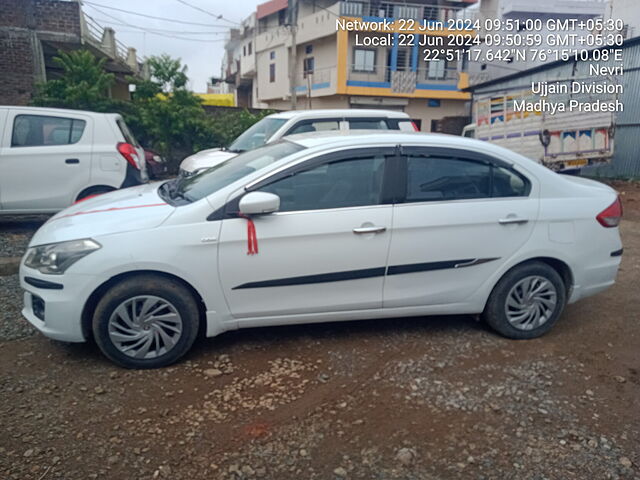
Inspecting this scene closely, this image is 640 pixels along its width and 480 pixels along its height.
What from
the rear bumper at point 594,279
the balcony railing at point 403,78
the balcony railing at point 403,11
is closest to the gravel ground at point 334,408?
the rear bumper at point 594,279

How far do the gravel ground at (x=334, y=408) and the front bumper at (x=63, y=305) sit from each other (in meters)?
0.28

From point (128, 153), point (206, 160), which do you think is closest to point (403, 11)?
point (206, 160)

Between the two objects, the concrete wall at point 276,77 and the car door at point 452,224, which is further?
the concrete wall at point 276,77

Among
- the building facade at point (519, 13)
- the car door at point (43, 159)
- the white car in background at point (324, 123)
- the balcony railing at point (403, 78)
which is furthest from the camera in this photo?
the building facade at point (519, 13)

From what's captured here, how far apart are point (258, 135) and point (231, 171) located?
14.5 feet

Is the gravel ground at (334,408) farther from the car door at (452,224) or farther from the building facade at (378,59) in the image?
the building facade at (378,59)

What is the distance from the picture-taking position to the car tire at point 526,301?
394 centimetres

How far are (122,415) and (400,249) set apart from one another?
2.10 metres

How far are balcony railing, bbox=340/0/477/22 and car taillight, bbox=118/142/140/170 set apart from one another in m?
24.7

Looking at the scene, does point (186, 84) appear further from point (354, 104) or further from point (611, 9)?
point (611, 9)

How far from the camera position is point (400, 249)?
3.62 meters

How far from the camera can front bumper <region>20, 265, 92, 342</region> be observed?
3199 millimetres

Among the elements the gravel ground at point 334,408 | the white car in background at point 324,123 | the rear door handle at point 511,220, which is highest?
the white car in background at point 324,123

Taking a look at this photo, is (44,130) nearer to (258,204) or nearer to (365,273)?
(258,204)
